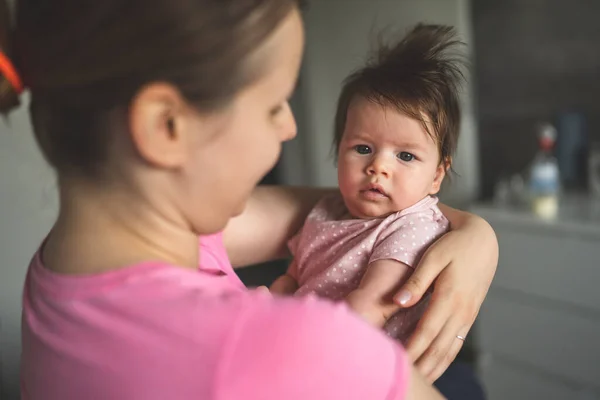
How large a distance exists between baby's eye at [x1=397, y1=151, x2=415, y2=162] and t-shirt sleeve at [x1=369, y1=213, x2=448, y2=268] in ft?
0.26

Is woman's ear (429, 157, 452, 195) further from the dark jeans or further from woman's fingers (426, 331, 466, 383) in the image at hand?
the dark jeans

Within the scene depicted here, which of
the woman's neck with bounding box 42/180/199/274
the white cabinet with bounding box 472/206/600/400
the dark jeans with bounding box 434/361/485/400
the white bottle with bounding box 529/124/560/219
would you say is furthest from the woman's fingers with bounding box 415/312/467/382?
the white bottle with bounding box 529/124/560/219

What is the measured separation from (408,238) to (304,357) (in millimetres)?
366

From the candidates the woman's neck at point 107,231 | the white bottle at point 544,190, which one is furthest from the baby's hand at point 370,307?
the white bottle at point 544,190

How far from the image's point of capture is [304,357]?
493 mm

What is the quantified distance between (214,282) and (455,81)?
48 cm

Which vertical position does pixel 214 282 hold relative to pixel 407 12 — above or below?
above

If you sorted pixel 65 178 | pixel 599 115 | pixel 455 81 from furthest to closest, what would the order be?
pixel 599 115 < pixel 455 81 < pixel 65 178

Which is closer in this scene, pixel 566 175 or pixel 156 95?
pixel 156 95

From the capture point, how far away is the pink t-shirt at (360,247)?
0.82m

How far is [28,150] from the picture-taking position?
54.6 inches

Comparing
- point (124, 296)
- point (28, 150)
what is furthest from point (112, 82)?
point (28, 150)

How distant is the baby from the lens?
824 mm

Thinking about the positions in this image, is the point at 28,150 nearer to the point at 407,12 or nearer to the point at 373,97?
the point at 373,97
